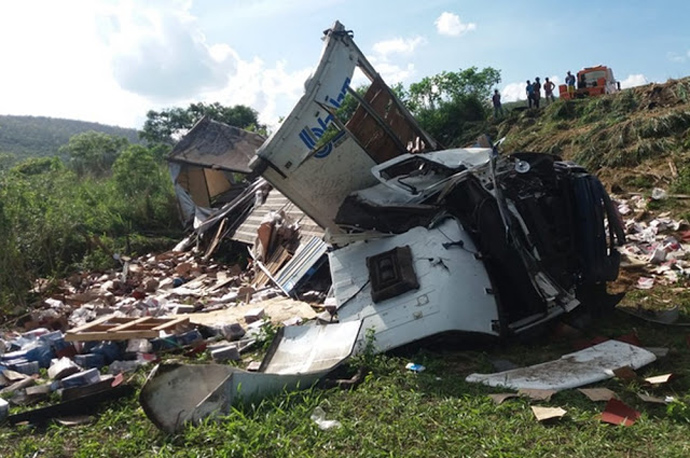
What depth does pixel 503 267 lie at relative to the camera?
5.30 meters

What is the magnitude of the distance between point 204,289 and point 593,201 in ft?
22.5

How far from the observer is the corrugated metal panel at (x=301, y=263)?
8.61 m

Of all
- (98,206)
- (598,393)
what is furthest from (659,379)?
(98,206)

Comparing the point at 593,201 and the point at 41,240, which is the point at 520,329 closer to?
the point at 593,201

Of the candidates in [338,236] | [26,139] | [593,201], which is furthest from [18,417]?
[26,139]

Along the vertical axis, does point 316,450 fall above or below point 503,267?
below

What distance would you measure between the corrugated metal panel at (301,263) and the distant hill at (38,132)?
5704 cm

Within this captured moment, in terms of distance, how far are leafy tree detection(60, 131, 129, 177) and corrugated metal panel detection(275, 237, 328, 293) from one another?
2570cm

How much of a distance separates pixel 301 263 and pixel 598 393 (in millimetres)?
5515

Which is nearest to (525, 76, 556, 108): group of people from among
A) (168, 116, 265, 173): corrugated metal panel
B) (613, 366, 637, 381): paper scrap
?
(168, 116, 265, 173): corrugated metal panel

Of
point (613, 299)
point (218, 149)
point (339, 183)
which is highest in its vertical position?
point (218, 149)

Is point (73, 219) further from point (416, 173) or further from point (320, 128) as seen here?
point (416, 173)

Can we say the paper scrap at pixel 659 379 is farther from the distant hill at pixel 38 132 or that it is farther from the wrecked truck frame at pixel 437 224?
the distant hill at pixel 38 132

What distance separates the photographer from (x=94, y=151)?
Result: 125 feet
